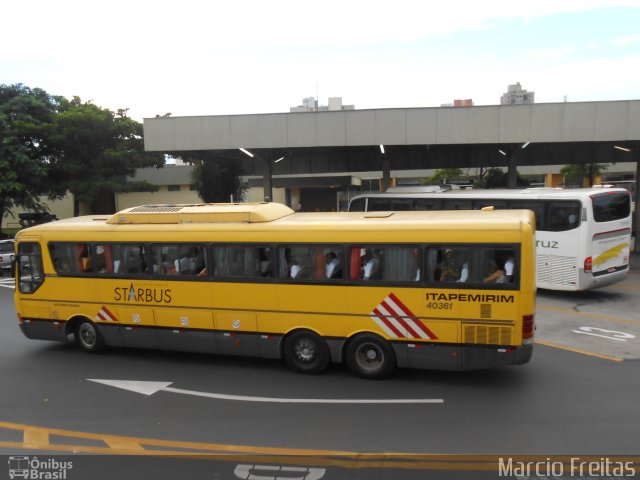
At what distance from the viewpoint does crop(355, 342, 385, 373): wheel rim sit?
8.44m

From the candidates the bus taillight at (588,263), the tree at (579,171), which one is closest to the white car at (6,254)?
the bus taillight at (588,263)

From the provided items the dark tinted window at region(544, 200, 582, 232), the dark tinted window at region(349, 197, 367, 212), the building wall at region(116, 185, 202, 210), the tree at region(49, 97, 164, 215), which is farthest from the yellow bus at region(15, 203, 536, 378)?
the building wall at region(116, 185, 202, 210)

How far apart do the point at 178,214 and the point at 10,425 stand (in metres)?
4.24

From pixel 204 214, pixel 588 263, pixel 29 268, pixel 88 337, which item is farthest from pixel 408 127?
pixel 29 268

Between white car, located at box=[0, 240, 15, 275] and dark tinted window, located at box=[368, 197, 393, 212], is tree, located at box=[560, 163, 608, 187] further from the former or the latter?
white car, located at box=[0, 240, 15, 275]

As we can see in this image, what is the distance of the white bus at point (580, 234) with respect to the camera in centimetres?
1382

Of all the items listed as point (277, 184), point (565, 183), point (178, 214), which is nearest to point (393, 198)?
point (178, 214)

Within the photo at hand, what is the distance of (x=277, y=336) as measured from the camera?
8.83 metres

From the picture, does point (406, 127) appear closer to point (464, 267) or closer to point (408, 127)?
point (408, 127)

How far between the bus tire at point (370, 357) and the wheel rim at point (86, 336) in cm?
531

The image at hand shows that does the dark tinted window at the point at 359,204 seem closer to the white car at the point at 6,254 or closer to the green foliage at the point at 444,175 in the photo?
the white car at the point at 6,254

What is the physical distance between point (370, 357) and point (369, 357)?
0.02m

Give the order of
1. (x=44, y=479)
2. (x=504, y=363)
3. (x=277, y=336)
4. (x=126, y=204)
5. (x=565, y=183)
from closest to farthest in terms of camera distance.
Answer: (x=44, y=479), (x=504, y=363), (x=277, y=336), (x=126, y=204), (x=565, y=183)

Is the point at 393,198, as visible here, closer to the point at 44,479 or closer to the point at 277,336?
the point at 277,336
